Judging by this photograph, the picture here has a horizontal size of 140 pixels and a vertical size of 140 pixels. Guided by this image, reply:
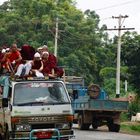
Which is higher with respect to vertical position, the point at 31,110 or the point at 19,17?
the point at 19,17

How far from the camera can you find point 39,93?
17.4m

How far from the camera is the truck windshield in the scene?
676 inches

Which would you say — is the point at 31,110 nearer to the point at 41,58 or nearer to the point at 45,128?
the point at 45,128

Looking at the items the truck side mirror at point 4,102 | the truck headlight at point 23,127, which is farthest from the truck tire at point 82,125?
the truck headlight at point 23,127

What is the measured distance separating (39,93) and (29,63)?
161 cm

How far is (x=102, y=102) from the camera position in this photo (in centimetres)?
2823

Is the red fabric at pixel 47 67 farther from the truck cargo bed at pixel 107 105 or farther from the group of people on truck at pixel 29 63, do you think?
the truck cargo bed at pixel 107 105

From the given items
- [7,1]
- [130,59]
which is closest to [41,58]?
[130,59]

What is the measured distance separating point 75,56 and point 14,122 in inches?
2176

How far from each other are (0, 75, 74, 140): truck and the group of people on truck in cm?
54

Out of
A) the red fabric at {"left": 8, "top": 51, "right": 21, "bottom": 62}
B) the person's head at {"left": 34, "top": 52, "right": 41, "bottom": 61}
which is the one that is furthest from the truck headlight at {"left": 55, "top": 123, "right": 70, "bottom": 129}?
the red fabric at {"left": 8, "top": 51, "right": 21, "bottom": 62}

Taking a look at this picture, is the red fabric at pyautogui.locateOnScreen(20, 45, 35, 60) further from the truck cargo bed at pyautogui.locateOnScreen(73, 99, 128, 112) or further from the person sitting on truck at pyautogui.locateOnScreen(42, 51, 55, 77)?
the truck cargo bed at pyautogui.locateOnScreen(73, 99, 128, 112)

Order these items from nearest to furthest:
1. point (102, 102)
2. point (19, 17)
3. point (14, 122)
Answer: point (14, 122) < point (102, 102) < point (19, 17)

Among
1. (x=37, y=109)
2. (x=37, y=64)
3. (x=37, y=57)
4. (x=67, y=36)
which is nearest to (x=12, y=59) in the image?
(x=37, y=64)
